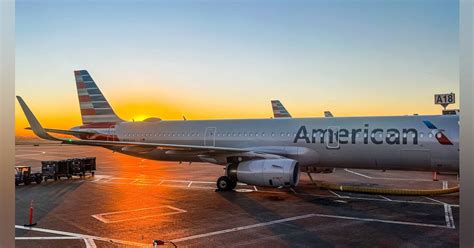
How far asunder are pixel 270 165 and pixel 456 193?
9.33 m

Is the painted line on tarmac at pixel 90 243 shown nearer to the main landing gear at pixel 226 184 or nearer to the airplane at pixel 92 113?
the main landing gear at pixel 226 184

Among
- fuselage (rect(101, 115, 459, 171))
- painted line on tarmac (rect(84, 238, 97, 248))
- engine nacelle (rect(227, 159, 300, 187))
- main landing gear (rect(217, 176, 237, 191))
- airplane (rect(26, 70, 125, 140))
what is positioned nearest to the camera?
painted line on tarmac (rect(84, 238, 97, 248))

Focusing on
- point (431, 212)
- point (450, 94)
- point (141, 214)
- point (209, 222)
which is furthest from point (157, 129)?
point (450, 94)

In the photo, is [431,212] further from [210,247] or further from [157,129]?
[157,129]

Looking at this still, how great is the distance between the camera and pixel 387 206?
15.3 metres

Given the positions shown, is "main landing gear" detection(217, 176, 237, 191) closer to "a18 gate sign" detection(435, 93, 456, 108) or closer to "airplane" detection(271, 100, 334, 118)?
"a18 gate sign" detection(435, 93, 456, 108)

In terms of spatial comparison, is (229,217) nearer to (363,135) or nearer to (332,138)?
(332,138)

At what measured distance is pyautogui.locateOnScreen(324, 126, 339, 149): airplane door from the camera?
18.4 meters

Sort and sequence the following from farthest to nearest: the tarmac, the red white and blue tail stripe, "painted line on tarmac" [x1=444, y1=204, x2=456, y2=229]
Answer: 1. the red white and blue tail stripe
2. "painted line on tarmac" [x1=444, y1=204, x2=456, y2=229]
3. the tarmac

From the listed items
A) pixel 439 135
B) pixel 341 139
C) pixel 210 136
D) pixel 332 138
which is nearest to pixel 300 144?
pixel 332 138

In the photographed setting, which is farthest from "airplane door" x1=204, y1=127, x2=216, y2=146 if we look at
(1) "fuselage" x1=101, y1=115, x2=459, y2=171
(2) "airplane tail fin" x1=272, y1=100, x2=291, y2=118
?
(2) "airplane tail fin" x1=272, y1=100, x2=291, y2=118

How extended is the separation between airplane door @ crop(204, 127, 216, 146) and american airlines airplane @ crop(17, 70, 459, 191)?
0.05 m

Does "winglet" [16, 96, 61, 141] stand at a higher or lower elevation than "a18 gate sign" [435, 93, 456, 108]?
lower

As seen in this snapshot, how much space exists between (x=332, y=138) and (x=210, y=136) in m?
7.45
